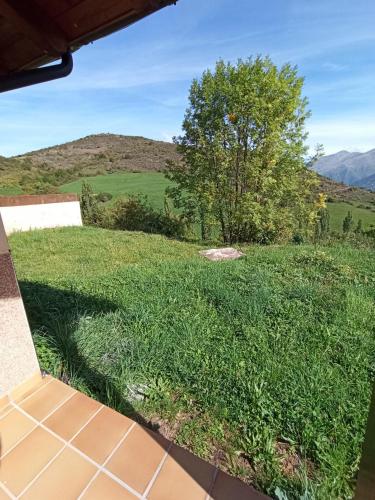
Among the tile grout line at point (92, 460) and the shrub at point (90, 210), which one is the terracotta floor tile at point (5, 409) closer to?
the tile grout line at point (92, 460)

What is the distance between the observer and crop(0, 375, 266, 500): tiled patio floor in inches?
50.0

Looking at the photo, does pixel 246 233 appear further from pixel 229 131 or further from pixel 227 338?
pixel 227 338

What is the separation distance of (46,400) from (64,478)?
1.92 ft

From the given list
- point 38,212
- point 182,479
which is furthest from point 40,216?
point 182,479

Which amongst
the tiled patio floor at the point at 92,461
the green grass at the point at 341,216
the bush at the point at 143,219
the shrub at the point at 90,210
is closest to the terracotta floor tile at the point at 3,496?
the tiled patio floor at the point at 92,461

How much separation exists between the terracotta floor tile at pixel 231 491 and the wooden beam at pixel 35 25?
92.2 inches

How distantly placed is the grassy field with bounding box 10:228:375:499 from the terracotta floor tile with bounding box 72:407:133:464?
35 cm

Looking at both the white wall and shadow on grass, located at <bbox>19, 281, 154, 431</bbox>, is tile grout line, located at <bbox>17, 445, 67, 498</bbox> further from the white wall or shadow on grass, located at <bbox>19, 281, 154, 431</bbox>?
the white wall

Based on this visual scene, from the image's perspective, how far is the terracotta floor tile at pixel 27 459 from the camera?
135cm

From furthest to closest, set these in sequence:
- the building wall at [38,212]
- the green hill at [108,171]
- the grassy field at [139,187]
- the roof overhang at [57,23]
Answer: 1. the green hill at [108,171]
2. the grassy field at [139,187]
3. the building wall at [38,212]
4. the roof overhang at [57,23]

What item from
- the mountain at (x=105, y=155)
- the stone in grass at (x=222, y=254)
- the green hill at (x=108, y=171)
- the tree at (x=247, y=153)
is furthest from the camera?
Answer: the mountain at (x=105, y=155)

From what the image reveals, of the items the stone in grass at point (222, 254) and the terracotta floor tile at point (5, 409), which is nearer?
the terracotta floor tile at point (5, 409)

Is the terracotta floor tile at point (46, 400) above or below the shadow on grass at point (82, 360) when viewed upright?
above

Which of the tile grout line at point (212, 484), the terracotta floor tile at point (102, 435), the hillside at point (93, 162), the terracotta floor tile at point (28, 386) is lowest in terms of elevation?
the tile grout line at point (212, 484)
